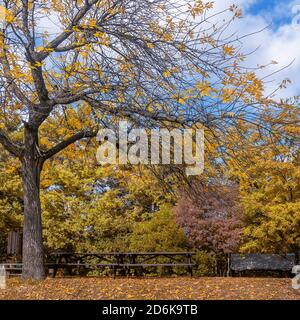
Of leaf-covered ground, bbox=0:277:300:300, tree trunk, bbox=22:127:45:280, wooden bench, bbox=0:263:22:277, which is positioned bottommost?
wooden bench, bbox=0:263:22:277

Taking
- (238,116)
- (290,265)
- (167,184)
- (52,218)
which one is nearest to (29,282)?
(167,184)

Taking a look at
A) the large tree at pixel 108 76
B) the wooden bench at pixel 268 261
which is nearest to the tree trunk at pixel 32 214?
the large tree at pixel 108 76

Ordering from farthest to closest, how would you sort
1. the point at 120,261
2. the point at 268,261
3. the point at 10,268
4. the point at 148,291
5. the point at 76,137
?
the point at 268,261
the point at 120,261
the point at 10,268
the point at 76,137
the point at 148,291

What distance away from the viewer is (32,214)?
10039mm

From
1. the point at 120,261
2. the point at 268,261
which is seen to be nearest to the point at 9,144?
the point at 120,261

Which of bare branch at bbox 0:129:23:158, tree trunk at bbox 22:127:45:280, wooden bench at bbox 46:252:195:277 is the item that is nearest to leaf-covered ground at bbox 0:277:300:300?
tree trunk at bbox 22:127:45:280

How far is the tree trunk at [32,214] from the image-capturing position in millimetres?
9875

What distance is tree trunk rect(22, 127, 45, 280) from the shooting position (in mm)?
9875

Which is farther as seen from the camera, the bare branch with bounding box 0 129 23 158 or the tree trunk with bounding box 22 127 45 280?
the bare branch with bounding box 0 129 23 158

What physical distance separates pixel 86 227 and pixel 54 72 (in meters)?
8.09

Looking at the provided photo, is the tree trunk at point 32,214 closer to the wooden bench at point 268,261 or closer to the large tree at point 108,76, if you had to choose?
the large tree at point 108,76

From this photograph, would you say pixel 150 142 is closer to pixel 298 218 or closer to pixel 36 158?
pixel 36 158

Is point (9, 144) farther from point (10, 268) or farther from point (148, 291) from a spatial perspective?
point (148, 291)

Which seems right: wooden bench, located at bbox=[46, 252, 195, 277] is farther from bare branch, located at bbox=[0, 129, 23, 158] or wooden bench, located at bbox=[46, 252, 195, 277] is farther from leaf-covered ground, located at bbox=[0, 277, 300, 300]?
Answer: bare branch, located at bbox=[0, 129, 23, 158]
